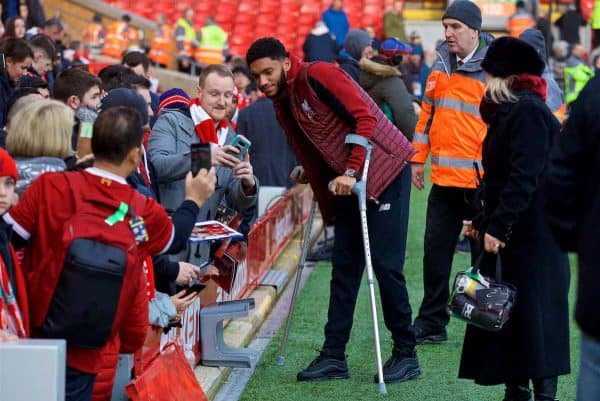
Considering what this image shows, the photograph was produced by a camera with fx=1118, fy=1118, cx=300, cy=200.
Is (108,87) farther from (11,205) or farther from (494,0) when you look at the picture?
(494,0)

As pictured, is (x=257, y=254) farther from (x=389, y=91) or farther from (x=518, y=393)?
(x=518, y=393)

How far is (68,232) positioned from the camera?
404 centimetres

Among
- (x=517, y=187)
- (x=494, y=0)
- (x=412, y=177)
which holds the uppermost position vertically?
(x=517, y=187)

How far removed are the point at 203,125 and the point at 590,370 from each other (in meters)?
3.28

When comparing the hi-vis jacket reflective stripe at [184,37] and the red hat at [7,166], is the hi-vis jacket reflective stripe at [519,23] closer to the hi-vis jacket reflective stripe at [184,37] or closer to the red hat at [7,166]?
the hi-vis jacket reflective stripe at [184,37]

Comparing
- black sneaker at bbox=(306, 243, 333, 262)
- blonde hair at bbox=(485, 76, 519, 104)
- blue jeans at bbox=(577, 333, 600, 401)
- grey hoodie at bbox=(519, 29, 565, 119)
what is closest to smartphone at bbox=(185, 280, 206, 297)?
blonde hair at bbox=(485, 76, 519, 104)

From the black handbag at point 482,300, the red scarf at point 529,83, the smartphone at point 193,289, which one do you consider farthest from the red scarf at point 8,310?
the red scarf at point 529,83

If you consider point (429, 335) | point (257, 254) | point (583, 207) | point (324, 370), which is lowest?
point (257, 254)

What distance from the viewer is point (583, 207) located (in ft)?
12.5

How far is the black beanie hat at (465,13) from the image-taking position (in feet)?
23.0

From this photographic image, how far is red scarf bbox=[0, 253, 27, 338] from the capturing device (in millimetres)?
3961

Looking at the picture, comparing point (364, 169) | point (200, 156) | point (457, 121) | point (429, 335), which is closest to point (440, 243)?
point (429, 335)

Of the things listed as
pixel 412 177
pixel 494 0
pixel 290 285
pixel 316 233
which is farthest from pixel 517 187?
pixel 494 0

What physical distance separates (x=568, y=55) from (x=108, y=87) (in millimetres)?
14674
